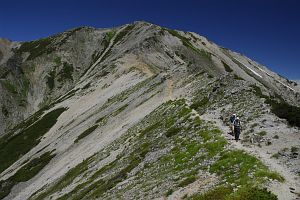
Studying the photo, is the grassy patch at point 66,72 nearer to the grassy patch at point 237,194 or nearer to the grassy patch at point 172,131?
the grassy patch at point 172,131

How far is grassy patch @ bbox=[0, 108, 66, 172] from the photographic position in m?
94.6

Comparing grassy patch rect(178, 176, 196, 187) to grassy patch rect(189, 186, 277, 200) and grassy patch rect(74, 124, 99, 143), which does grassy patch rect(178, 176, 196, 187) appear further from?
grassy patch rect(74, 124, 99, 143)

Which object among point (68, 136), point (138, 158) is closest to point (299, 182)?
point (138, 158)

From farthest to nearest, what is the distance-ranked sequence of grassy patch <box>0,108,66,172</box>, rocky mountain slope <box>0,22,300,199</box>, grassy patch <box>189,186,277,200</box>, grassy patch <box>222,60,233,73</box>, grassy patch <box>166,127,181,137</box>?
grassy patch <box>222,60,233,73</box>, grassy patch <box>0,108,66,172</box>, grassy patch <box>166,127,181,137</box>, rocky mountain slope <box>0,22,300,199</box>, grassy patch <box>189,186,277,200</box>

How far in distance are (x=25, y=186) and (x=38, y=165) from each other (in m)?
5.81

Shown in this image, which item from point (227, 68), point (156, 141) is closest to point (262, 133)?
point (156, 141)

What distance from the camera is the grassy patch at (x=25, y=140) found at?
94.6 meters

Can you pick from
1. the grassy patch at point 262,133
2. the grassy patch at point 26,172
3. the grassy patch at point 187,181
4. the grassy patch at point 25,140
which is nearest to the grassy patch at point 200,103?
the grassy patch at point 262,133

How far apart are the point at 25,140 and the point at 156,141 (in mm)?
65124

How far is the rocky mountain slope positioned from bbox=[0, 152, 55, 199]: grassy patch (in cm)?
34

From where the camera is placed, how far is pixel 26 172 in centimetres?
7412

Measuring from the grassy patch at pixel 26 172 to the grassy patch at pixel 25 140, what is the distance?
15.2 m

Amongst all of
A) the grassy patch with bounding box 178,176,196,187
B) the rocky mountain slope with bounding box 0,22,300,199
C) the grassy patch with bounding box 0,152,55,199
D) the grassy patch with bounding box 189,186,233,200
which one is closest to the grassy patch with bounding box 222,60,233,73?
the rocky mountain slope with bounding box 0,22,300,199

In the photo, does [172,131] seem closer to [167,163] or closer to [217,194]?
[167,163]
